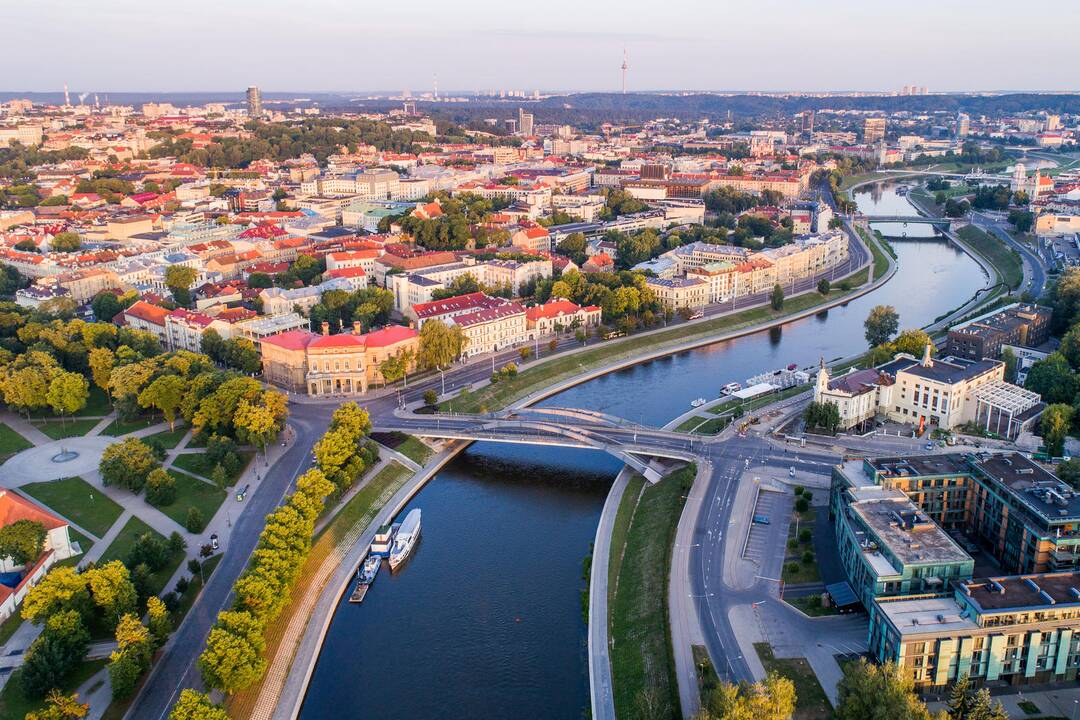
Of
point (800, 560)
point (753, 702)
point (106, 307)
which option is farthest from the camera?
point (106, 307)

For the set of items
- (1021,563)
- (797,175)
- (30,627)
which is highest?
(797,175)

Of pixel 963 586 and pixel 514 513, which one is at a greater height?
pixel 963 586

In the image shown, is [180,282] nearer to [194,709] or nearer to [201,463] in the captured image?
[201,463]

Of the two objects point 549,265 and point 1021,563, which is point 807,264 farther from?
point 1021,563

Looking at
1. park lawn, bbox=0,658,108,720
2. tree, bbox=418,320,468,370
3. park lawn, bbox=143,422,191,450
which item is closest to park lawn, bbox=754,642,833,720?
park lawn, bbox=0,658,108,720

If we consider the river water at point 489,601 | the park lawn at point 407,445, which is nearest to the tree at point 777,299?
the river water at point 489,601

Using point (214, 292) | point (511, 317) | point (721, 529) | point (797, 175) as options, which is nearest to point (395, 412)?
point (511, 317)

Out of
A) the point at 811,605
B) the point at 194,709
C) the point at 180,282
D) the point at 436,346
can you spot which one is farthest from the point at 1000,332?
the point at 180,282

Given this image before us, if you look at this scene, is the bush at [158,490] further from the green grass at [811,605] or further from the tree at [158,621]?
the green grass at [811,605]
